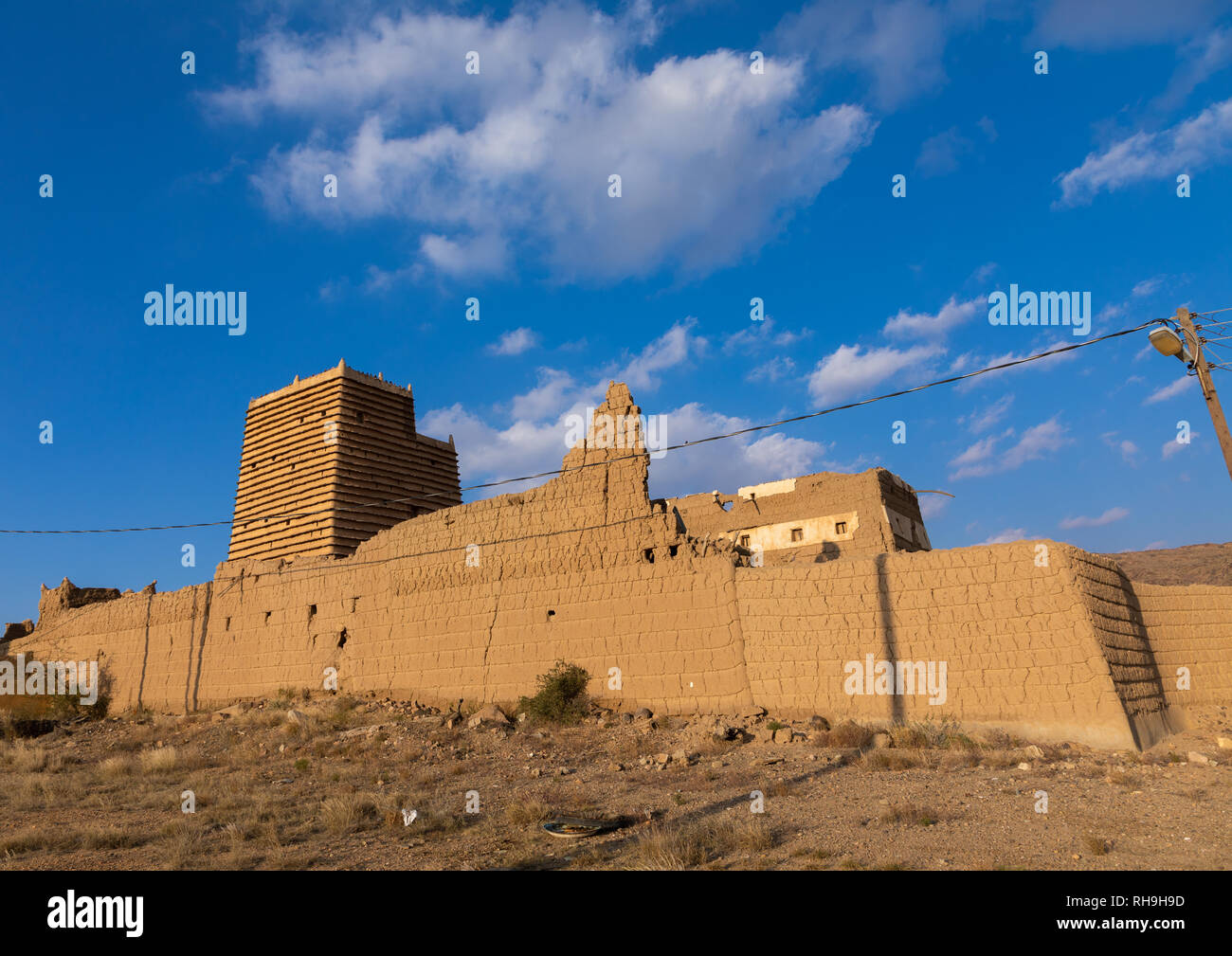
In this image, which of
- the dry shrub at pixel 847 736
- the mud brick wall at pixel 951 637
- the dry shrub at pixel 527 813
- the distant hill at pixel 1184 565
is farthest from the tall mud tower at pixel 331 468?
the distant hill at pixel 1184 565

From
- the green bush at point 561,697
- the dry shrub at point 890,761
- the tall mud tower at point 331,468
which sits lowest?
the dry shrub at point 890,761

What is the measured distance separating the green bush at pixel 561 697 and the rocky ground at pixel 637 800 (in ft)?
0.87

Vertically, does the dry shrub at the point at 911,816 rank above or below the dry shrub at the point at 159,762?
above

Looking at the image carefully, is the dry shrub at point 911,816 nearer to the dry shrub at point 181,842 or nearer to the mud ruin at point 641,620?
the mud ruin at point 641,620

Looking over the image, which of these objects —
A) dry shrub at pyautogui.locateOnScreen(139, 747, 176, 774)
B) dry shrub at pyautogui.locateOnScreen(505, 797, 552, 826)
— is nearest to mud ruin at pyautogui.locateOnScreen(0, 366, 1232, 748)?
dry shrub at pyautogui.locateOnScreen(139, 747, 176, 774)

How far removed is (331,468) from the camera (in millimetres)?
24672

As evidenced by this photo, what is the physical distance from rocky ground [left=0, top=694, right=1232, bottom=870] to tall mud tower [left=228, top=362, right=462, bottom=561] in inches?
403

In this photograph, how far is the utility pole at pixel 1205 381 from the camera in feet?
29.9

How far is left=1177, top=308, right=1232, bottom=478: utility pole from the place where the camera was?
9.10m
